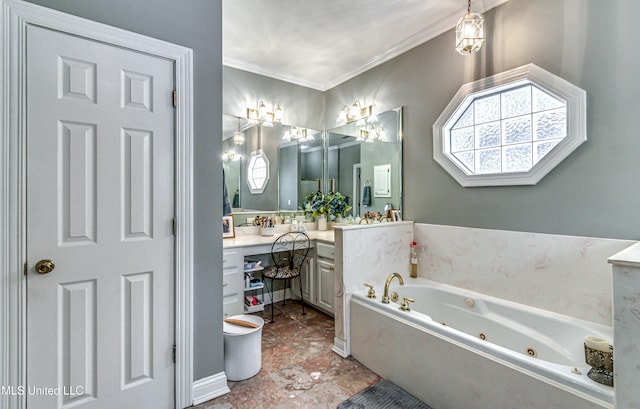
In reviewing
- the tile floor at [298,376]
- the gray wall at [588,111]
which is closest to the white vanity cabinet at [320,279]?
the tile floor at [298,376]

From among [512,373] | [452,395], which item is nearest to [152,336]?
[452,395]

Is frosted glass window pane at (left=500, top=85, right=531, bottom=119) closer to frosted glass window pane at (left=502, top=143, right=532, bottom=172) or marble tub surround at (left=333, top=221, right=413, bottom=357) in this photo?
frosted glass window pane at (left=502, top=143, right=532, bottom=172)

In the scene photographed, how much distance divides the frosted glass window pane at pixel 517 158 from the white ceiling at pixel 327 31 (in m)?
1.11

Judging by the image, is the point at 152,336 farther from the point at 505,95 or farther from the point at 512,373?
the point at 505,95

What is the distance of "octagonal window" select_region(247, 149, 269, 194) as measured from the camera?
11.1 ft

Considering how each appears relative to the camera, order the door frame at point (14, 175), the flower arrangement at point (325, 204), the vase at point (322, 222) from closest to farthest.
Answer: the door frame at point (14, 175) < the flower arrangement at point (325, 204) < the vase at point (322, 222)

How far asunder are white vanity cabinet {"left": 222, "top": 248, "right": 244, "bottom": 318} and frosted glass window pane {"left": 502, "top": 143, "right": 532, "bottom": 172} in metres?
2.38

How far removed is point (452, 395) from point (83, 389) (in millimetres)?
1946

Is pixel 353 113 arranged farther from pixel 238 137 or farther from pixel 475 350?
pixel 475 350

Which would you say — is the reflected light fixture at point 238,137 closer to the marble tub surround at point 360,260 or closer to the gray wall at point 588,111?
the marble tub surround at point 360,260

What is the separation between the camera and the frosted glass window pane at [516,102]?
2107 mm

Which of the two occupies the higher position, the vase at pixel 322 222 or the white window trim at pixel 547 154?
the white window trim at pixel 547 154

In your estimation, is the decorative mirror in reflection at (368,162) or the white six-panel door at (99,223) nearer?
the white six-panel door at (99,223)

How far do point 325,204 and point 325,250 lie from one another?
885 millimetres
